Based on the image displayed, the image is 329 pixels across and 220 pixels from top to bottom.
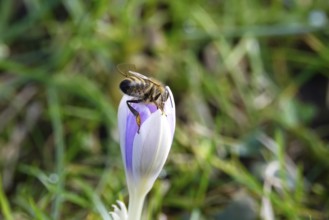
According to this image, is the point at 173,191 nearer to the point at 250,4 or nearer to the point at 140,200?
the point at 140,200

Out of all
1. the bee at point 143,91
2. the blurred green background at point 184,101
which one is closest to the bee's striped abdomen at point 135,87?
the bee at point 143,91

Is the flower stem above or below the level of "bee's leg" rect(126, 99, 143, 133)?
below

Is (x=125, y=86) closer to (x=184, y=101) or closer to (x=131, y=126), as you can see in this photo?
(x=131, y=126)

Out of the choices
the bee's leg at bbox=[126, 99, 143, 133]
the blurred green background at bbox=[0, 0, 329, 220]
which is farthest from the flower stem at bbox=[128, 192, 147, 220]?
the blurred green background at bbox=[0, 0, 329, 220]

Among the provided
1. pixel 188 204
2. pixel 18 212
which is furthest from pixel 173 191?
pixel 18 212

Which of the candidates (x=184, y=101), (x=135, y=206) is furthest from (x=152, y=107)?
(x=184, y=101)

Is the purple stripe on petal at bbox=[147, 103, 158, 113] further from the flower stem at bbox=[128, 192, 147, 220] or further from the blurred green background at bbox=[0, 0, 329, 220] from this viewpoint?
the blurred green background at bbox=[0, 0, 329, 220]

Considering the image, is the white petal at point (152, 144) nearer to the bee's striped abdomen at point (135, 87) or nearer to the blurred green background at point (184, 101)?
the bee's striped abdomen at point (135, 87)
